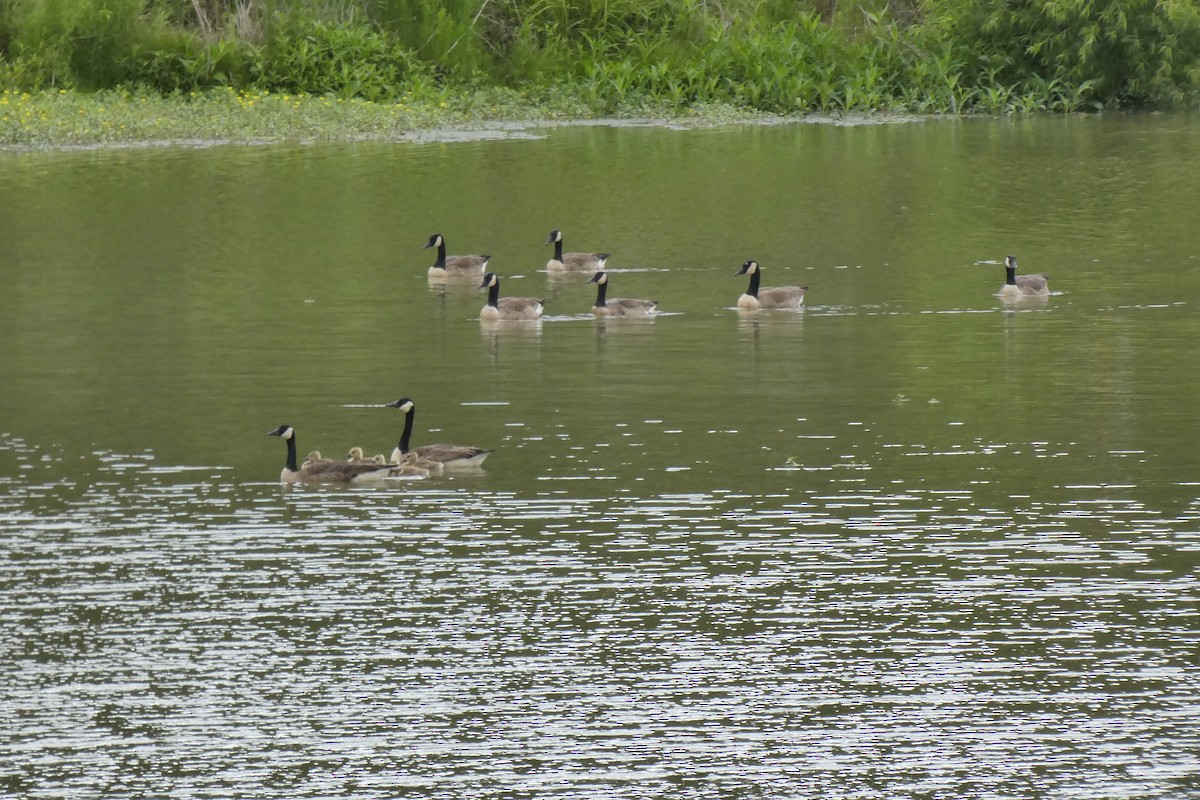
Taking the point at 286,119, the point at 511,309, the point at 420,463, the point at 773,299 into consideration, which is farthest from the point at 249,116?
the point at 420,463

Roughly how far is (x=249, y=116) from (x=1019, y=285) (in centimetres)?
2457

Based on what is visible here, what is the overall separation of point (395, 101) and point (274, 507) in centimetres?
3427

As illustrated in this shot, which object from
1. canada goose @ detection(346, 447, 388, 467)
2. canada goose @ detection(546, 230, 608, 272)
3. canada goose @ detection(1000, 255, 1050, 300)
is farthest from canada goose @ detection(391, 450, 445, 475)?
canada goose @ detection(546, 230, 608, 272)

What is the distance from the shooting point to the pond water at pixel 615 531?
35.1 feet

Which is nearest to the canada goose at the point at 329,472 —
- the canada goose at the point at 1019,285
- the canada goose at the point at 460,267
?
the canada goose at the point at 1019,285

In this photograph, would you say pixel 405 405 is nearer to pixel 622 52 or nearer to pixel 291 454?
pixel 291 454

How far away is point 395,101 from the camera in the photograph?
48.9 meters

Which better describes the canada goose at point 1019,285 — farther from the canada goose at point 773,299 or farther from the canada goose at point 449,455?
the canada goose at point 449,455

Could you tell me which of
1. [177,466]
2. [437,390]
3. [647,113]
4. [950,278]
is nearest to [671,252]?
[950,278]

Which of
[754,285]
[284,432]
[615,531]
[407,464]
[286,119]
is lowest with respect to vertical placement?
[615,531]

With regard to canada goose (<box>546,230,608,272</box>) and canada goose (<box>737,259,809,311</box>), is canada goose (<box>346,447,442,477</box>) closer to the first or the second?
canada goose (<box>737,259,809,311</box>)

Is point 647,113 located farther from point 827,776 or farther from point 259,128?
point 827,776

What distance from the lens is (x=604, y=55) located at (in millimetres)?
51938

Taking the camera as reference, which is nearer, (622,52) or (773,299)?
(773,299)
